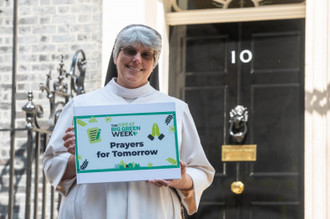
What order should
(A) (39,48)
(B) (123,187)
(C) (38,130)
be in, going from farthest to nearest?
(A) (39,48) < (C) (38,130) < (B) (123,187)

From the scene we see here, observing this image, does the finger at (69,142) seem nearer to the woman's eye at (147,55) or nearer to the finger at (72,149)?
the finger at (72,149)

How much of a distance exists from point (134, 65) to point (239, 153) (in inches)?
108

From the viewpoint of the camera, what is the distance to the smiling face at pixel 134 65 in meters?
2.27

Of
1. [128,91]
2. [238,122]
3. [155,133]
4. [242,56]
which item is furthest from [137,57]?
[242,56]

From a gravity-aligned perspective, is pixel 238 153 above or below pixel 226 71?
below

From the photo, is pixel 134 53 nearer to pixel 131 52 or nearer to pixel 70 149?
pixel 131 52

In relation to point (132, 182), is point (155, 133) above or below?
above

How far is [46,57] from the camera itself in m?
5.08

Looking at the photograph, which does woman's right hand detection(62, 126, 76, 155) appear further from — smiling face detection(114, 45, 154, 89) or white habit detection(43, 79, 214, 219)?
smiling face detection(114, 45, 154, 89)

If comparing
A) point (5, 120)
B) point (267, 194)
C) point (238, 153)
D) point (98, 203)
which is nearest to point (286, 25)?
point (238, 153)

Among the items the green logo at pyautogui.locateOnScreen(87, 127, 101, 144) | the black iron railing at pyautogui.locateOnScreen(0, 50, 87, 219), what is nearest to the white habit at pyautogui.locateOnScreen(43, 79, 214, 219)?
the green logo at pyautogui.locateOnScreen(87, 127, 101, 144)

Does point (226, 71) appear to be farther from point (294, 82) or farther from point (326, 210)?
point (326, 210)

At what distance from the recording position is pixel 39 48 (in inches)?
201

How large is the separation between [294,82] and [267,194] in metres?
1.12
